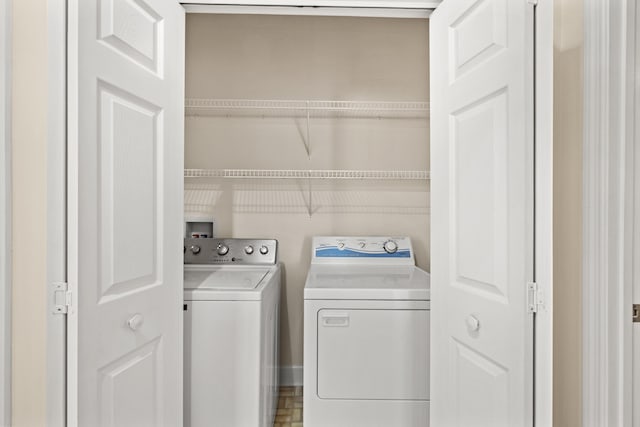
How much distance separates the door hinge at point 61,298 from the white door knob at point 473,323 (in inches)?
42.5

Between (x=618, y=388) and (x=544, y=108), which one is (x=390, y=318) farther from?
(x=544, y=108)

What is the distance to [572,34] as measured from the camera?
1043mm

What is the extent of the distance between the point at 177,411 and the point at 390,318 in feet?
3.10

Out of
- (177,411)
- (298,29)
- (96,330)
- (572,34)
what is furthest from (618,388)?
(298,29)

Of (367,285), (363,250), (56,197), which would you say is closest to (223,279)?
(367,285)

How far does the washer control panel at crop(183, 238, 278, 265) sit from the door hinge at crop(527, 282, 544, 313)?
1.82m

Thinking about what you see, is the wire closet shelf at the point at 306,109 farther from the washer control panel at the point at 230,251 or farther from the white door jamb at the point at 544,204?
the white door jamb at the point at 544,204

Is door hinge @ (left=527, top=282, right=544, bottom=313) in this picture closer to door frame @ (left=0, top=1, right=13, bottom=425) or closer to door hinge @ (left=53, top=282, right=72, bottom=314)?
door hinge @ (left=53, top=282, right=72, bottom=314)

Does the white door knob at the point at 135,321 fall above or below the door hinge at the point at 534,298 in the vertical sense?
below

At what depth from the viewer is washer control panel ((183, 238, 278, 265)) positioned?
263 centimetres

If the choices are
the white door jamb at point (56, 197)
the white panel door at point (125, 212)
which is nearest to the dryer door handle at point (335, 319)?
the white panel door at point (125, 212)

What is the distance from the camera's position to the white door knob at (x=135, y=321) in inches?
48.1

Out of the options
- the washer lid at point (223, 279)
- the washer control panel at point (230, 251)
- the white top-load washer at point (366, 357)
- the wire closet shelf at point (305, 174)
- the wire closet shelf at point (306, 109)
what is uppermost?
the wire closet shelf at point (306, 109)

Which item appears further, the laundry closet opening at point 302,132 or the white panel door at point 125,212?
the laundry closet opening at point 302,132
